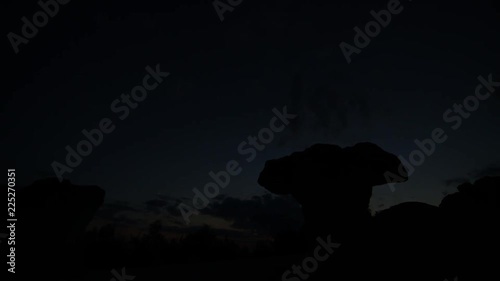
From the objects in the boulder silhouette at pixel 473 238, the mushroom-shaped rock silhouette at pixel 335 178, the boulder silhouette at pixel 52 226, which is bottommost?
the mushroom-shaped rock silhouette at pixel 335 178

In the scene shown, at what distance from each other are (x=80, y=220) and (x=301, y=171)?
1041 centimetres

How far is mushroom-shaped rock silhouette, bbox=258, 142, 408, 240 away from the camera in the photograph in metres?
15.9

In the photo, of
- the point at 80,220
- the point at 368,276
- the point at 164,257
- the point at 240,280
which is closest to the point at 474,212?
the point at 368,276

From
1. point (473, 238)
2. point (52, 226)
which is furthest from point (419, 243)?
point (52, 226)

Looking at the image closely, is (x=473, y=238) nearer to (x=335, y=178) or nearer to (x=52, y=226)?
(x=335, y=178)

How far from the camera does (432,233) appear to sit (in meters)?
3.01

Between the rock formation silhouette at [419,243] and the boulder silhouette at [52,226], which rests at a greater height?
the boulder silhouette at [52,226]

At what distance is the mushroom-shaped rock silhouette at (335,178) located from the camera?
1586 cm

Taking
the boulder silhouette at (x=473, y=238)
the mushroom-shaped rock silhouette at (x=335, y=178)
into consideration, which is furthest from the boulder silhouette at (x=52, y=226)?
the boulder silhouette at (x=473, y=238)

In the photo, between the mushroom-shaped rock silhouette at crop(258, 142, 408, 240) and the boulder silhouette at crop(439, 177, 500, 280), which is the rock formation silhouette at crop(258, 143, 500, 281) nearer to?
the boulder silhouette at crop(439, 177, 500, 280)

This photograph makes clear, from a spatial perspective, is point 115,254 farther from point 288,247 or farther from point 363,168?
point 363,168

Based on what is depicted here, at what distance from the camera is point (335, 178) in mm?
16000

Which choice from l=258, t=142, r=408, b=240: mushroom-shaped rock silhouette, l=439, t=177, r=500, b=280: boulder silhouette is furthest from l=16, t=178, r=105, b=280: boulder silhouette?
l=439, t=177, r=500, b=280: boulder silhouette

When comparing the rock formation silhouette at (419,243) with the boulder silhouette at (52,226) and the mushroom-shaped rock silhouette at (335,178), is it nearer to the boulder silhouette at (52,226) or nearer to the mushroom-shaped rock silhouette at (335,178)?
the boulder silhouette at (52,226)
